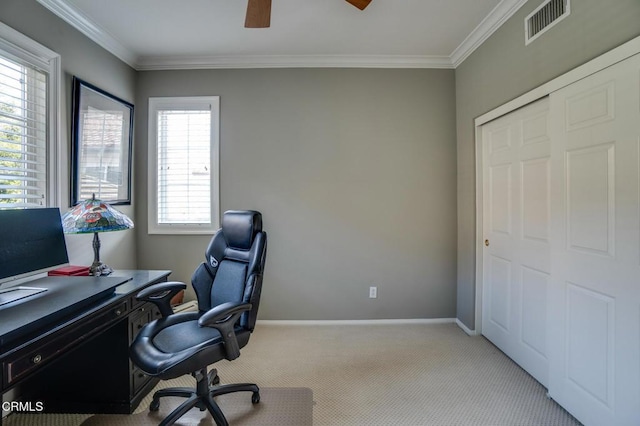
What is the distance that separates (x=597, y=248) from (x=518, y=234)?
70 cm

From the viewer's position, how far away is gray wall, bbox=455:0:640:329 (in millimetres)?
1534

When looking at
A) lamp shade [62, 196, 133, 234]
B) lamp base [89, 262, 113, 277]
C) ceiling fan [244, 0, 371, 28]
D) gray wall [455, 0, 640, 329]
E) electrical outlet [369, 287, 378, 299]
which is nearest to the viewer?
gray wall [455, 0, 640, 329]

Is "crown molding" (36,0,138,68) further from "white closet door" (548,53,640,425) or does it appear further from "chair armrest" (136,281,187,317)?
"white closet door" (548,53,640,425)

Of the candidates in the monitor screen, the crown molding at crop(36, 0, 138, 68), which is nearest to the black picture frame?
the crown molding at crop(36, 0, 138, 68)

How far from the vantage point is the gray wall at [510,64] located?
1.53 m

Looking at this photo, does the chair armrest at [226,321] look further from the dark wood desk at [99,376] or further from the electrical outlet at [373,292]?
the electrical outlet at [373,292]

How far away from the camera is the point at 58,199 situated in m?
2.12

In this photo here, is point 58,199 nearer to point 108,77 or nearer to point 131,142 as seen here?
point 131,142

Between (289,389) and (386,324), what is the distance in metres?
1.39

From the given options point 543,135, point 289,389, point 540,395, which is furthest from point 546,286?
point 289,389

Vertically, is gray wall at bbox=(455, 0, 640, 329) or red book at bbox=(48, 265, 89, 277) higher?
gray wall at bbox=(455, 0, 640, 329)

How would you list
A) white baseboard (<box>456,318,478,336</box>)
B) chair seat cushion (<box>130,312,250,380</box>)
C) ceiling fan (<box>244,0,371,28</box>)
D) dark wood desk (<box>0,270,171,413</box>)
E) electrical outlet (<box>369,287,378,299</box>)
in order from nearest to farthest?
chair seat cushion (<box>130,312,250,380</box>), ceiling fan (<box>244,0,371,28</box>), dark wood desk (<box>0,270,171,413</box>), white baseboard (<box>456,318,478,336</box>), electrical outlet (<box>369,287,378,299</box>)

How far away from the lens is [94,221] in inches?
75.1

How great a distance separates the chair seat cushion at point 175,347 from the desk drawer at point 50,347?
0.20 metres
